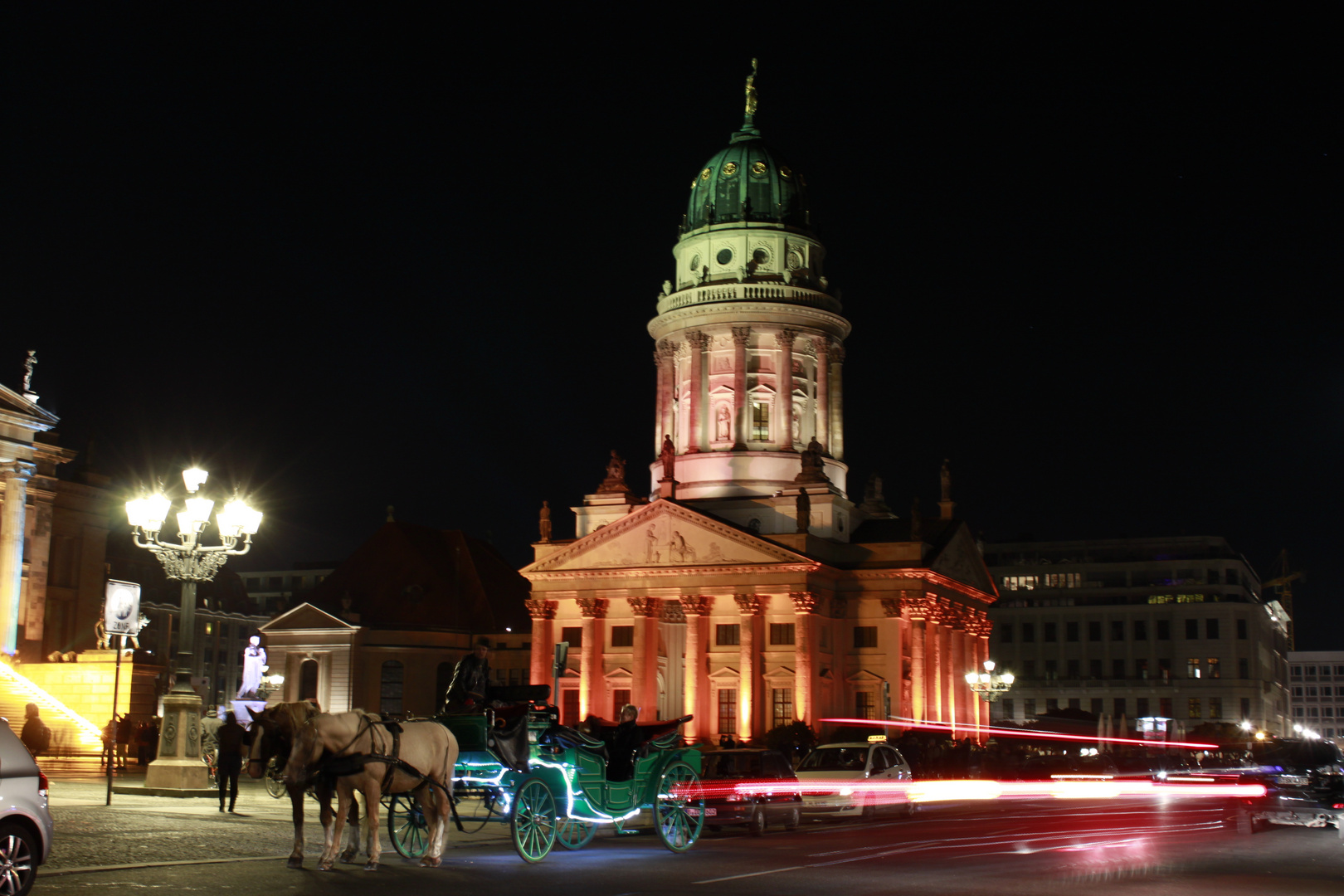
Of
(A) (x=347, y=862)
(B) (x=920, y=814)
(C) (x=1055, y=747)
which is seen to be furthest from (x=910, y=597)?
(A) (x=347, y=862)

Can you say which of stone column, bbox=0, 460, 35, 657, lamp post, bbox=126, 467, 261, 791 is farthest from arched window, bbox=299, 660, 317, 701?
lamp post, bbox=126, 467, 261, 791

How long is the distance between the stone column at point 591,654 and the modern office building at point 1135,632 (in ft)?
168

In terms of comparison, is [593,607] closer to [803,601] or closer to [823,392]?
[803,601]

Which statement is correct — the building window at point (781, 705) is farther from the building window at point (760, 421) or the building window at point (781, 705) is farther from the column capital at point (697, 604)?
the building window at point (760, 421)

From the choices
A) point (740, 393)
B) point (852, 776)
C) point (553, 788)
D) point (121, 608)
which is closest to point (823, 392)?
point (740, 393)

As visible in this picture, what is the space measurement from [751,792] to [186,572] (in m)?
11.2

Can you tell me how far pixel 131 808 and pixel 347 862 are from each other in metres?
8.61

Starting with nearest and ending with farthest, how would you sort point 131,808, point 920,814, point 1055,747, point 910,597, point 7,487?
point 131,808, point 920,814, point 7,487, point 910,597, point 1055,747

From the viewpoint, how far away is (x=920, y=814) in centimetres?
3466

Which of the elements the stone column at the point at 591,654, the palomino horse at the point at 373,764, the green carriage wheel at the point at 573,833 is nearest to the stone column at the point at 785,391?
the stone column at the point at 591,654

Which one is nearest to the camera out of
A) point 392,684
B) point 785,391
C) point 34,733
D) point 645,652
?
point 34,733

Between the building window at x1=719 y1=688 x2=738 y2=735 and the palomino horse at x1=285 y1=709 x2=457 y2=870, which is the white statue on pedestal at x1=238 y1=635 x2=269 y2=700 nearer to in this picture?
the building window at x1=719 y1=688 x2=738 y2=735

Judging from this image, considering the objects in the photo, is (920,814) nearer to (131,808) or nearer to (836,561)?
(131,808)

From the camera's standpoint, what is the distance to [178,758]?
28828 mm
